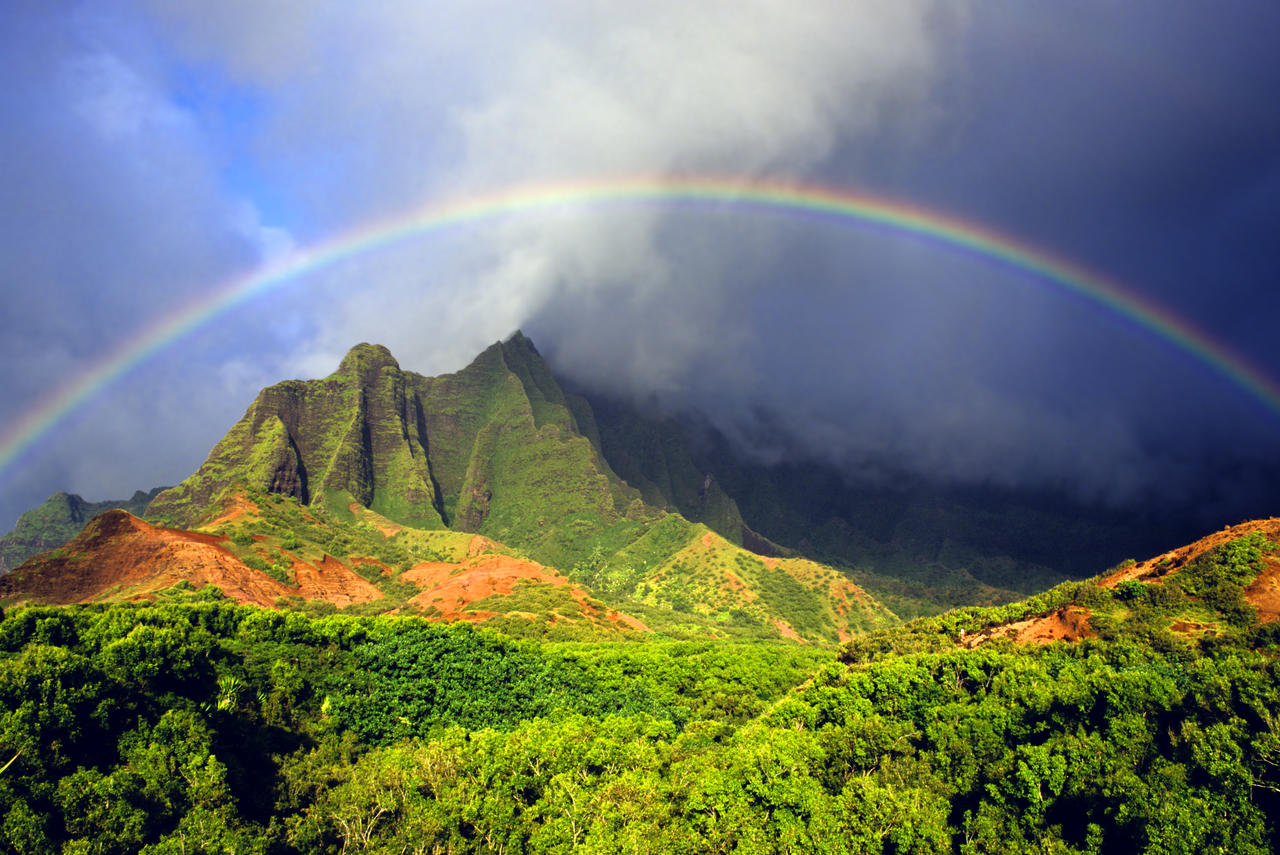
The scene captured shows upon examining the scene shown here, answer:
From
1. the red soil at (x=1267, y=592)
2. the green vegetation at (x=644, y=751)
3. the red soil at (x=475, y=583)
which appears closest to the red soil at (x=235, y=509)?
the red soil at (x=475, y=583)

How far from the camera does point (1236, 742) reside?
97.2 feet

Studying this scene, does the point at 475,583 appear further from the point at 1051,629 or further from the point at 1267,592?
the point at 1267,592

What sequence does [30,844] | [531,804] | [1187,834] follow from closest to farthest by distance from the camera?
[30,844] < [1187,834] < [531,804]

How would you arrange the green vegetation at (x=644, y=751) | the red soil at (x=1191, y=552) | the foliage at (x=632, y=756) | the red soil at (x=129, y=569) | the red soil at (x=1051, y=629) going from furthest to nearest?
the red soil at (x=129, y=569), the red soil at (x=1051, y=629), the red soil at (x=1191, y=552), the green vegetation at (x=644, y=751), the foliage at (x=632, y=756)

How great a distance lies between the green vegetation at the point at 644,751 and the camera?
28.3m

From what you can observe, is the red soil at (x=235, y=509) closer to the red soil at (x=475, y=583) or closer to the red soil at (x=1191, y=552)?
the red soil at (x=475, y=583)

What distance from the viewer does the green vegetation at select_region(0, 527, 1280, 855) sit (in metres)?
28.3

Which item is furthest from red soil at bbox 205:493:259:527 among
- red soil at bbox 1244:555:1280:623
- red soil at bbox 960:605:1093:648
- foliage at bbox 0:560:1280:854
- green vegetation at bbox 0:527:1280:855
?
red soil at bbox 1244:555:1280:623

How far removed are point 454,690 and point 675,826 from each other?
32583mm

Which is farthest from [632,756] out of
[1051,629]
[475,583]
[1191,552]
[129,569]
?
[129,569]

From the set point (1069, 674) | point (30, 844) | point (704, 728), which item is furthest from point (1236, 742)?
point (30, 844)

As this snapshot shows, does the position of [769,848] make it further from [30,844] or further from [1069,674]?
[30,844]

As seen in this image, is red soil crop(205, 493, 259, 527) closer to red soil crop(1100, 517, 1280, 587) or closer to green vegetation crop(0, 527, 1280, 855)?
green vegetation crop(0, 527, 1280, 855)

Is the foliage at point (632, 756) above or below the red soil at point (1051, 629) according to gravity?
below
